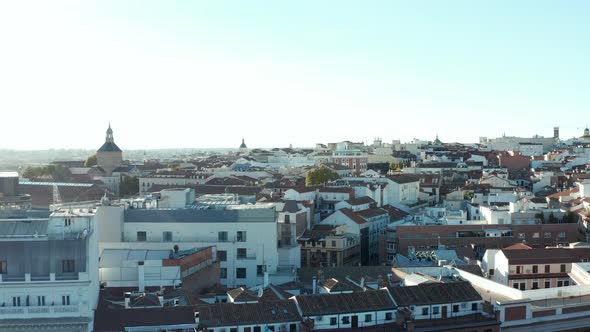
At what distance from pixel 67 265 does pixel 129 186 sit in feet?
200

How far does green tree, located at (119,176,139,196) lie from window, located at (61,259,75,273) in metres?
59.6

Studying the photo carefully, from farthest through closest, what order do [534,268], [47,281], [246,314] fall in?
→ [534,268] < [246,314] < [47,281]

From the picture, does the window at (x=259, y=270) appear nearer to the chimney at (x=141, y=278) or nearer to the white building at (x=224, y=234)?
the white building at (x=224, y=234)

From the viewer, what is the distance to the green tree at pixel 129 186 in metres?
79.9

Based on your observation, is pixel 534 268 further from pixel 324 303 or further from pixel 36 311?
pixel 36 311

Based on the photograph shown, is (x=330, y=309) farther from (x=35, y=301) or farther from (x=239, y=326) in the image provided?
(x=35, y=301)

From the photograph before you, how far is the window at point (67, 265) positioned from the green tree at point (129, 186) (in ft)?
195

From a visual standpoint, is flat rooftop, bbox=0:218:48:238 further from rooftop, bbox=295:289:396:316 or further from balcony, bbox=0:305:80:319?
rooftop, bbox=295:289:396:316

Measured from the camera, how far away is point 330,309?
69.5 feet

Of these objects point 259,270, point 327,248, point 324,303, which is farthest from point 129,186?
point 324,303

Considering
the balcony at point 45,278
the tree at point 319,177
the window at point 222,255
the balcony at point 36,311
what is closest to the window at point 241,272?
the window at point 222,255

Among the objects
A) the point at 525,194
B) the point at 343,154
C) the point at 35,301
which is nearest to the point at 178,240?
the point at 35,301

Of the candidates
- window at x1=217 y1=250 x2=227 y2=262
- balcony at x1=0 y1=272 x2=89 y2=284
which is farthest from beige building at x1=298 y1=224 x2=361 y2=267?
balcony at x1=0 y1=272 x2=89 y2=284

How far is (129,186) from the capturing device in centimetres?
8050
